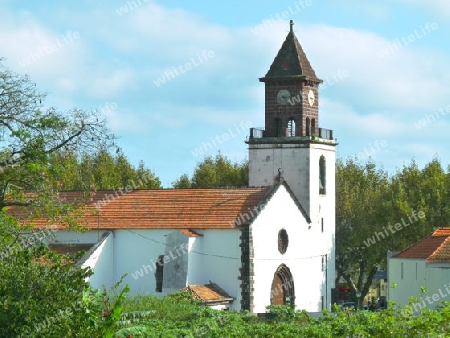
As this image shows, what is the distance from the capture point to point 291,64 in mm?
58312

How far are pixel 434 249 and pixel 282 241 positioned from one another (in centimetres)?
700

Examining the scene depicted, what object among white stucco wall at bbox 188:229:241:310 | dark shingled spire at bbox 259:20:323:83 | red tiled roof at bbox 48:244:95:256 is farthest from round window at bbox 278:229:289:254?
Result: dark shingled spire at bbox 259:20:323:83

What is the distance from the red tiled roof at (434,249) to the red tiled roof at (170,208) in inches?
305

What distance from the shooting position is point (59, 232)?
48.8 meters

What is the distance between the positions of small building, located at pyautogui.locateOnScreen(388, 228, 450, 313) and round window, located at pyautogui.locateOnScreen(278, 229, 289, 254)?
205 inches

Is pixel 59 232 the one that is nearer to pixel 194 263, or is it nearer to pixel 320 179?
pixel 194 263

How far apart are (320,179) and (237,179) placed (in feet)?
55.2

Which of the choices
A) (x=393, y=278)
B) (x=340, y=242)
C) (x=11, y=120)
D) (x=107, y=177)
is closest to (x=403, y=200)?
(x=340, y=242)

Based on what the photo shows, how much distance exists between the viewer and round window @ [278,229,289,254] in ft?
165

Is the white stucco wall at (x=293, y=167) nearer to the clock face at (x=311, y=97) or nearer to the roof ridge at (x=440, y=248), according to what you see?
the clock face at (x=311, y=97)

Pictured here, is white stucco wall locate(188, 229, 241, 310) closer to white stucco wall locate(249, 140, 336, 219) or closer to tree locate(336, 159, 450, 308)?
→ white stucco wall locate(249, 140, 336, 219)

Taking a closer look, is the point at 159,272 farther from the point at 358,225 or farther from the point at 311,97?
the point at 358,225

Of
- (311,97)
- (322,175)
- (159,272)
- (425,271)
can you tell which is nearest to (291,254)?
(425,271)

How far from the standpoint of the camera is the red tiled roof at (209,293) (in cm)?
4456
